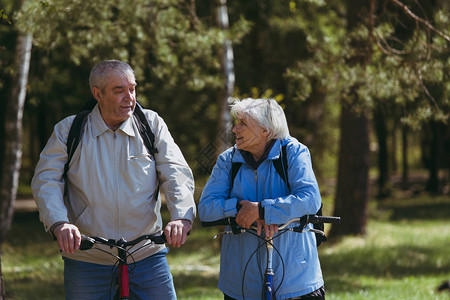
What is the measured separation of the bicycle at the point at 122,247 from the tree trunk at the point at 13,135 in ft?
21.7

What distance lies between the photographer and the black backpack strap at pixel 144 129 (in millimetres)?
3793

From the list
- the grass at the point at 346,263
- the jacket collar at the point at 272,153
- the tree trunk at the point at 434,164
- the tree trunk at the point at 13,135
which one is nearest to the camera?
the jacket collar at the point at 272,153

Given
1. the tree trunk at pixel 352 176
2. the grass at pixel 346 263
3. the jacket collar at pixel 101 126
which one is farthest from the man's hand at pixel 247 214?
the tree trunk at pixel 352 176

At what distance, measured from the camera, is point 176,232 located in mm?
3479

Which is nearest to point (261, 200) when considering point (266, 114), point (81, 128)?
point (266, 114)

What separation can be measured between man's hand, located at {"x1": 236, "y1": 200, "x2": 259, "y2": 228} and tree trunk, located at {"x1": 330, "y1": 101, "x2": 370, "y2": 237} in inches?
428

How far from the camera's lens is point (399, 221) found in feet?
63.8

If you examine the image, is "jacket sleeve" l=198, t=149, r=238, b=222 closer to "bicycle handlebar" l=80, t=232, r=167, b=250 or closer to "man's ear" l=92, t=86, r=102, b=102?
"bicycle handlebar" l=80, t=232, r=167, b=250

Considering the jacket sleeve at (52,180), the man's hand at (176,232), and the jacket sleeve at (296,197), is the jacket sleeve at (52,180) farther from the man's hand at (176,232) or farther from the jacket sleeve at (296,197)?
the jacket sleeve at (296,197)

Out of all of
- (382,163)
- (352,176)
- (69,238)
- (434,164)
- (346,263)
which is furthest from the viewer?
(434,164)

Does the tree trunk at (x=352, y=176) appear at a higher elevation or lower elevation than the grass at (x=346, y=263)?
higher

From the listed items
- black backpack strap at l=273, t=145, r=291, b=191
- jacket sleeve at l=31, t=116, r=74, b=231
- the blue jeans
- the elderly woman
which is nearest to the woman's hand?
the elderly woman

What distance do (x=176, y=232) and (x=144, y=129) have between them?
0.67 m

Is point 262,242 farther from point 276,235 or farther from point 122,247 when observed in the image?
point 122,247
